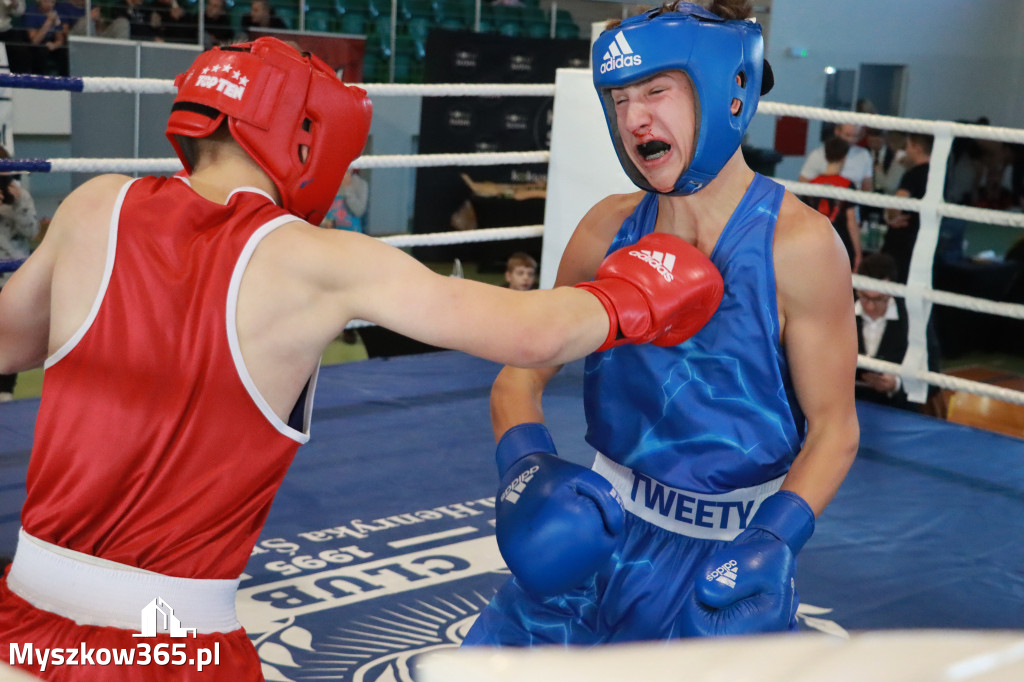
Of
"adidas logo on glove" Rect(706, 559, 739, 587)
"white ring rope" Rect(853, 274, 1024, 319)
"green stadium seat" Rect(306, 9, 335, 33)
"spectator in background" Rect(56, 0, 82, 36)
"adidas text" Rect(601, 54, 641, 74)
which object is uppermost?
"green stadium seat" Rect(306, 9, 335, 33)

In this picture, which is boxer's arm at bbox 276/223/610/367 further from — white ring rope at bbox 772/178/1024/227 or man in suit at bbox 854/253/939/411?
man in suit at bbox 854/253/939/411

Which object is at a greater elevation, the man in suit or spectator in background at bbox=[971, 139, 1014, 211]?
spectator in background at bbox=[971, 139, 1014, 211]

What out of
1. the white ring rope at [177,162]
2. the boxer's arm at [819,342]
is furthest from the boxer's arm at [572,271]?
the white ring rope at [177,162]

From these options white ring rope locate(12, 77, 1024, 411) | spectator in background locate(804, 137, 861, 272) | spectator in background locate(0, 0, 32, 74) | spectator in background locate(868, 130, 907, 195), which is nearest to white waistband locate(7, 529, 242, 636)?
white ring rope locate(12, 77, 1024, 411)

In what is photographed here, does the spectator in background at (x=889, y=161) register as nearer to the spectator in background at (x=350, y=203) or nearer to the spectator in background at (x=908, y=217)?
the spectator in background at (x=908, y=217)

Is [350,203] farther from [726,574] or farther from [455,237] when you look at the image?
[726,574]

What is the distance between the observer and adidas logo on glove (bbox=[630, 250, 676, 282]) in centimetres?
154

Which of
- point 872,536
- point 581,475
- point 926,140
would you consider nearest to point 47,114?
point 926,140

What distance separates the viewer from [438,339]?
1391mm

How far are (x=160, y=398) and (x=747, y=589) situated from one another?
0.74 metres

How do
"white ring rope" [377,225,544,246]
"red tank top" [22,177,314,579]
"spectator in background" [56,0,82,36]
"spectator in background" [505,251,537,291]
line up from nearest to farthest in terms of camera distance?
"red tank top" [22,177,314,579] → "white ring rope" [377,225,544,246] → "spectator in background" [505,251,537,291] → "spectator in background" [56,0,82,36]

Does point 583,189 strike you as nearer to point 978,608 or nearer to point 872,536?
point 872,536

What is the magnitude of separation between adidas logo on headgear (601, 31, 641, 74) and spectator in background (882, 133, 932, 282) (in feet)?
14.7

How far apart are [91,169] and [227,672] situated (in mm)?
2239
